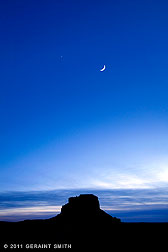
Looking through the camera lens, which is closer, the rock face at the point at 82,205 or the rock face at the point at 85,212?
the rock face at the point at 85,212

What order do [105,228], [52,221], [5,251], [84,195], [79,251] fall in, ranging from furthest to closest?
[84,195] < [52,221] < [105,228] < [79,251] < [5,251]

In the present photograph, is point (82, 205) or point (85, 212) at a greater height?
point (82, 205)

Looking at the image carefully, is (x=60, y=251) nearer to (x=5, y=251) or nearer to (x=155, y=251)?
(x=5, y=251)

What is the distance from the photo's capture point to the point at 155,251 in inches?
1507

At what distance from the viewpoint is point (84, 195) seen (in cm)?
8225

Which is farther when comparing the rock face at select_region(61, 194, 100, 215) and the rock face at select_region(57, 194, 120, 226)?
the rock face at select_region(61, 194, 100, 215)

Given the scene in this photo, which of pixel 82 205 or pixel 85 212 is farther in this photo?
pixel 82 205

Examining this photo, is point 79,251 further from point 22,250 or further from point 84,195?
point 84,195

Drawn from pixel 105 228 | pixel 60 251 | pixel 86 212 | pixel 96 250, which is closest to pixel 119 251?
pixel 96 250

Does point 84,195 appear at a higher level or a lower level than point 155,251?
higher

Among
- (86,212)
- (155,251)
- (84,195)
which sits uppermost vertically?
(84,195)

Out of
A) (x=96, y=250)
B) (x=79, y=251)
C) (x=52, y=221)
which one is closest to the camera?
(x=79, y=251)

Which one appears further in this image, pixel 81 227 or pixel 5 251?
pixel 81 227

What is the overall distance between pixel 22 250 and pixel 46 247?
4.70 metres
